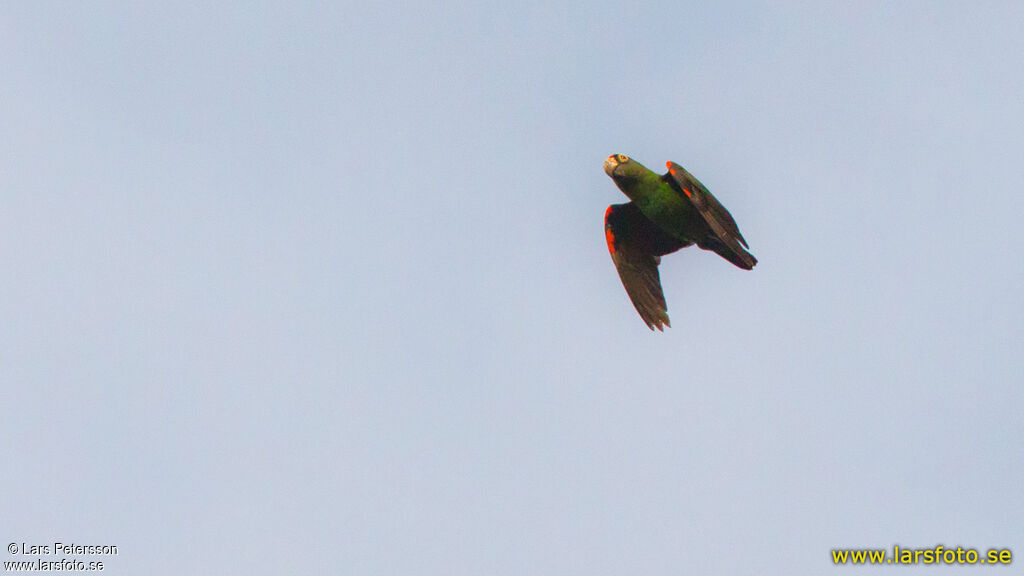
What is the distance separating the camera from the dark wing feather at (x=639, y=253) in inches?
873

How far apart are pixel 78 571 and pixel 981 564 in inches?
636

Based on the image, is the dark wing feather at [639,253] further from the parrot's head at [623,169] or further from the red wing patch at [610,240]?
the parrot's head at [623,169]

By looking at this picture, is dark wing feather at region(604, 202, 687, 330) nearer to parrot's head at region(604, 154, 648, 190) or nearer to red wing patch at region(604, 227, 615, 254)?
red wing patch at region(604, 227, 615, 254)

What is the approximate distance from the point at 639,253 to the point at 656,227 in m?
0.65

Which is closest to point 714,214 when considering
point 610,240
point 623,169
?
point 623,169

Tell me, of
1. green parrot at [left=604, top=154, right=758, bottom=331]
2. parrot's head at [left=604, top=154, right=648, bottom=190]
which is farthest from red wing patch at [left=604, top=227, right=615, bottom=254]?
parrot's head at [left=604, top=154, right=648, bottom=190]

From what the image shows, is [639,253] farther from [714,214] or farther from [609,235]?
[714,214]

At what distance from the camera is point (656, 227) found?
22172 mm

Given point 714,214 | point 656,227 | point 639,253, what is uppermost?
point 656,227

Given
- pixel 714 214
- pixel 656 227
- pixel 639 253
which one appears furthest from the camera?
pixel 639 253

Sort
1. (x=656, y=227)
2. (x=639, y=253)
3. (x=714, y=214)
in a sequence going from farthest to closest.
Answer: (x=639, y=253)
(x=656, y=227)
(x=714, y=214)

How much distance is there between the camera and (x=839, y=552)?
20.2 metres

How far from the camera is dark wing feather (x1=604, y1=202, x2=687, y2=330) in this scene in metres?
22.2

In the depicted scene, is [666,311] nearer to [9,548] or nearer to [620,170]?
[620,170]
